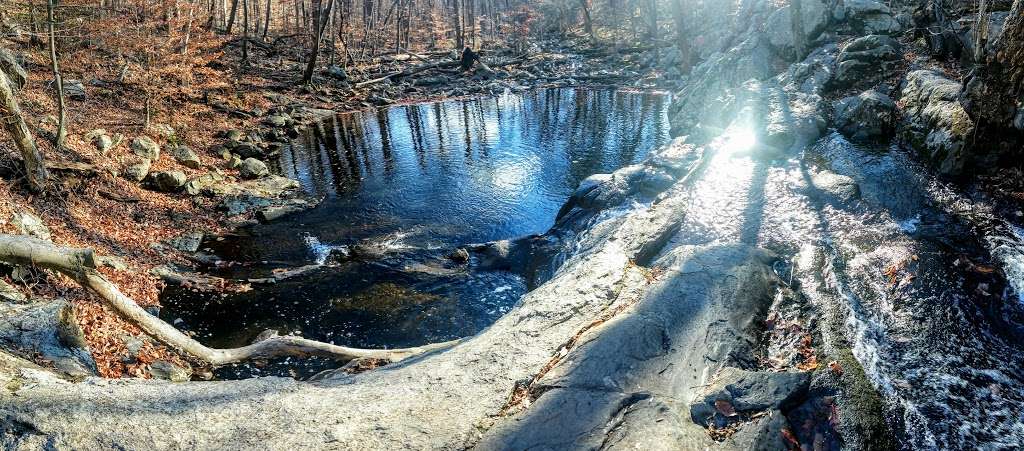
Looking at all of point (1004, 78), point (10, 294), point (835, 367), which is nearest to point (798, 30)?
point (1004, 78)

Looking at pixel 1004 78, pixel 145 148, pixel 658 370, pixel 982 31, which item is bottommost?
pixel 658 370

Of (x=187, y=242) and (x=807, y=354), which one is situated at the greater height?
(x=807, y=354)

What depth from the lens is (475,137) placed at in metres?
23.8

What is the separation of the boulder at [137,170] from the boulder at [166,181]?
238mm

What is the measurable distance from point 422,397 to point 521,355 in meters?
1.37

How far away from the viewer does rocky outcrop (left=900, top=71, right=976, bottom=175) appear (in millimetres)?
9836

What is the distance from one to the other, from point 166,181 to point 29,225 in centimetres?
571

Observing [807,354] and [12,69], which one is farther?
[12,69]

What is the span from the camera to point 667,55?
3706cm

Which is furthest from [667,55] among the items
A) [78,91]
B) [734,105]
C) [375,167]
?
[78,91]

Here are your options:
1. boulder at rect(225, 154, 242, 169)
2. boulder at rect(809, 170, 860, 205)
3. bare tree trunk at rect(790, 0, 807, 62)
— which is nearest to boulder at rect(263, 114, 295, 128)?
boulder at rect(225, 154, 242, 169)

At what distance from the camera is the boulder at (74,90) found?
1830 cm

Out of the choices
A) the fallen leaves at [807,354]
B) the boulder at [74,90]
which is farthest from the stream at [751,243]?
the boulder at [74,90]

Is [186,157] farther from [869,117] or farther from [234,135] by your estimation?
[869,117]
